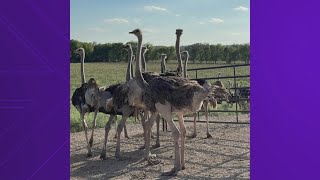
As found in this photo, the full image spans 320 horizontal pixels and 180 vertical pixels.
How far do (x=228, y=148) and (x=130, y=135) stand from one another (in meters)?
2.34

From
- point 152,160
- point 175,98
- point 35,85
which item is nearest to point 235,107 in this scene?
point 152,160

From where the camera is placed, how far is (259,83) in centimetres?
321

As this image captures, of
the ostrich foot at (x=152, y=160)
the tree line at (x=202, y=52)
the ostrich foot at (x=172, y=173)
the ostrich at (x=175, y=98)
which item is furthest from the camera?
→ the tree line at (x=202, y=52)

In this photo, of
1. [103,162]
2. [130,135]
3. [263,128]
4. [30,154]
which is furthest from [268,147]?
[130,135]

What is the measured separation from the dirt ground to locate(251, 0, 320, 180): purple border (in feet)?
7.26

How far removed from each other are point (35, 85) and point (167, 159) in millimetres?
2924

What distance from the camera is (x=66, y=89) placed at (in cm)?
391

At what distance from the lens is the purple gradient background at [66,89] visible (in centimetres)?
308

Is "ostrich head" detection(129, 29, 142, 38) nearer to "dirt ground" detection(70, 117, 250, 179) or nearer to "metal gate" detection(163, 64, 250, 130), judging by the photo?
"dirt ground" detection(70, 117, 250, 179)

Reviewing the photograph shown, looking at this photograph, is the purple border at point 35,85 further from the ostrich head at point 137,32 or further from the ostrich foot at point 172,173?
the ostrich head at point 137,32

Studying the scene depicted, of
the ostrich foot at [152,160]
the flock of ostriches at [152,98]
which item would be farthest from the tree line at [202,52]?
the ostrich foot at [152,160]

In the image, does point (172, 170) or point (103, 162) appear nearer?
point (172, 170)

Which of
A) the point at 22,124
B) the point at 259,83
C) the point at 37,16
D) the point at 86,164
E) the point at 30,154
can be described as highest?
the point at 37,16

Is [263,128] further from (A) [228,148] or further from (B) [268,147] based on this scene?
(A) [228,148]
